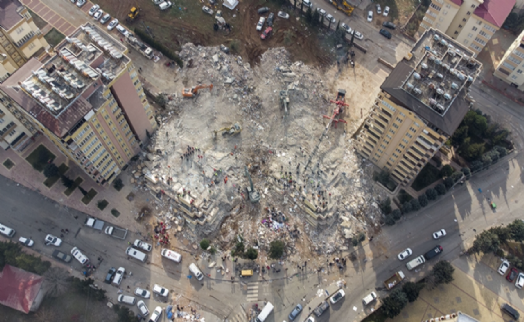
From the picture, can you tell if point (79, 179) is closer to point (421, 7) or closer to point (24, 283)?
point (24, 283)

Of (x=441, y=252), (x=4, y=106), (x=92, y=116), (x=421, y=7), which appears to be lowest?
(x=4, y=106)

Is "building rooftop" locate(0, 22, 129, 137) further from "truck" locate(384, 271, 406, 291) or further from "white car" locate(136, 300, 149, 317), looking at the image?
"truck" locate(384, 271, 406, 291)

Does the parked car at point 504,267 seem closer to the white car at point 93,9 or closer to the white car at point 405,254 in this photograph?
the white car at point 405,254

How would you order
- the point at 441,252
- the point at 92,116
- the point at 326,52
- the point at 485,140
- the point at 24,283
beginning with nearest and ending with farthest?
the point at 92,116 → the point at 24,283 → the point at 441,252 → the point at 485,140 → the point at 326,52

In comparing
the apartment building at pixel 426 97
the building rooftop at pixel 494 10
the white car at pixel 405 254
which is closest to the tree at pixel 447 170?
the apartment building at pixel 426 97

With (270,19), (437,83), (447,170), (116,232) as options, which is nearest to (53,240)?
(116,232)

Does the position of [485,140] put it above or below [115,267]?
above

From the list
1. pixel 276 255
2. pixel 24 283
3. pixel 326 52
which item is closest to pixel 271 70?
pixel 326 52
